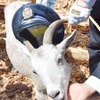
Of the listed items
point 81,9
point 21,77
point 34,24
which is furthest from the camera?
point 21,77

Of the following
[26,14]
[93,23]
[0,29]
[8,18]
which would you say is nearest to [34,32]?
[26,14]

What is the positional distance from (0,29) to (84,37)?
50.4 inches

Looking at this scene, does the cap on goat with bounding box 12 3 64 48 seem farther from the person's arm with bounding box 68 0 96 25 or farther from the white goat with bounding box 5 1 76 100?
the person's arm with bounding box 68 0 96 25

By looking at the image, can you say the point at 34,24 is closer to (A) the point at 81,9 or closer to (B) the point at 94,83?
(A) the point at 81,9

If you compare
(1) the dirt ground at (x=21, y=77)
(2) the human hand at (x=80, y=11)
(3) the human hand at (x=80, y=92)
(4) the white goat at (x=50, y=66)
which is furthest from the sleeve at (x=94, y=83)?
(1) the dirt ground at (x=21, y=77)

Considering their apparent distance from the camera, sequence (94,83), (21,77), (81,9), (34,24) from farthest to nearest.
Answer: (21,77)
(34,24)
(94,83)
(81,9)

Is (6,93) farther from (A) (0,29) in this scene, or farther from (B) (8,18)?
(A) (0,29)

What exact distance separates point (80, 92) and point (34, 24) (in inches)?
33.5

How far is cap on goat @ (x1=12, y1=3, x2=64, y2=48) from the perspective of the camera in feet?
11.6

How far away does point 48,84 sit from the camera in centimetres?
311

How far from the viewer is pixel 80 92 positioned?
310cm

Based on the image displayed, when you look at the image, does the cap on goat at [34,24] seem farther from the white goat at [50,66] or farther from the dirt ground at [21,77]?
the dirt ground at [21,77]

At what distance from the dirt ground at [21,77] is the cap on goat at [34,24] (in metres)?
0.83

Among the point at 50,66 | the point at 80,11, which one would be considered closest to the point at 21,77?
the point at 50,66
